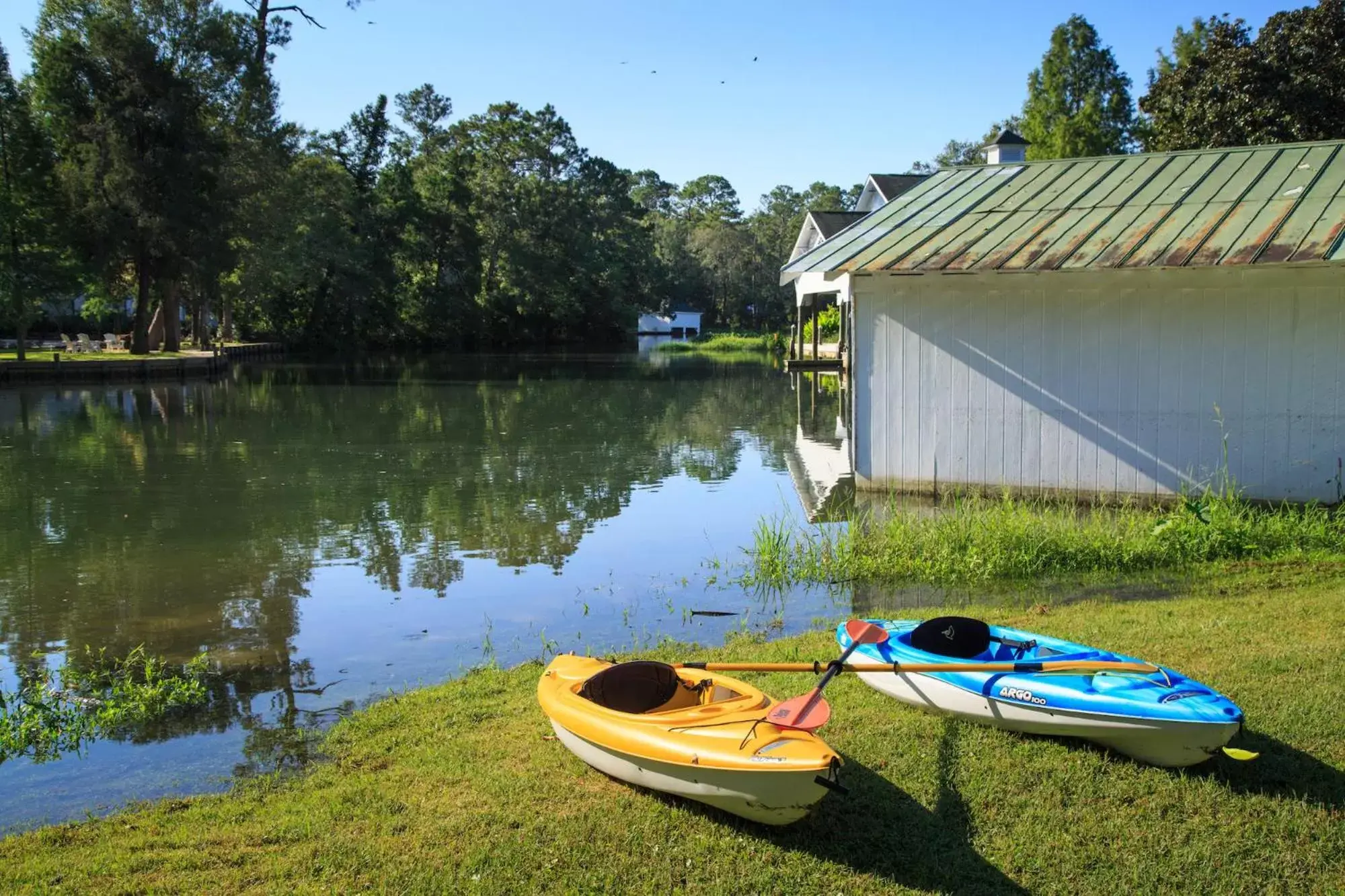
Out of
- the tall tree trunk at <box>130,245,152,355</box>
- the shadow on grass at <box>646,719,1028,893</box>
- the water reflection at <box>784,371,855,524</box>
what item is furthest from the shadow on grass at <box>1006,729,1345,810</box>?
the tall tree trunk at <box>130,245,152,355</box>

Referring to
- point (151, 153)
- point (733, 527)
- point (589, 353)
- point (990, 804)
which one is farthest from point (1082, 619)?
point (589, 353)

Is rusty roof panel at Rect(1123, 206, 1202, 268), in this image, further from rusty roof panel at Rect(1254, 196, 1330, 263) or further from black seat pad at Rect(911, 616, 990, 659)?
black seat pad at Rect(911, 616, 990, 659)

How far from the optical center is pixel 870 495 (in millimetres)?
14070

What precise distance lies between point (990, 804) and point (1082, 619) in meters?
3.40

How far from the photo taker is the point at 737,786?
4.80m

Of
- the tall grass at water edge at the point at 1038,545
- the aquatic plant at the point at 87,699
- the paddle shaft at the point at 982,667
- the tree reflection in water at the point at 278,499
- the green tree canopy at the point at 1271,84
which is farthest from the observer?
the green tree canopy at the point at 1271,84

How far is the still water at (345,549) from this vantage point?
7.55 metres

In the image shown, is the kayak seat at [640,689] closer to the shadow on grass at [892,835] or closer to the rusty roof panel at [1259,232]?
the shadow on grass at [892,835]

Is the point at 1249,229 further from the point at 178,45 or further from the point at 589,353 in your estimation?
the point at 589,353

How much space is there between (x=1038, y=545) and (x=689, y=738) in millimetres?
6310

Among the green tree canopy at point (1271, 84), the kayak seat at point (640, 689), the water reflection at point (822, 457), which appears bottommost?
the water reflection at point (822, 457)

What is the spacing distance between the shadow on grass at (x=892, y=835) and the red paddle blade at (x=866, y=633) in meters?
0.94

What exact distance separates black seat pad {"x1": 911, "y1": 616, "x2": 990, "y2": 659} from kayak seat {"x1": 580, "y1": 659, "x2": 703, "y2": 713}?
57.8 inches

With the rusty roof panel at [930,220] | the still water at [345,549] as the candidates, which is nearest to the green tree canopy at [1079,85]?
the still water at [345,549]
